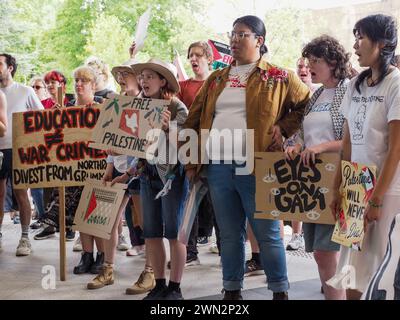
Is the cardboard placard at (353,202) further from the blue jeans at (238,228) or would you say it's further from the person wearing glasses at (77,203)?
the person wearing glasses at (77,203)

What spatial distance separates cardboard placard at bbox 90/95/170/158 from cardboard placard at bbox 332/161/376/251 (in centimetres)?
124

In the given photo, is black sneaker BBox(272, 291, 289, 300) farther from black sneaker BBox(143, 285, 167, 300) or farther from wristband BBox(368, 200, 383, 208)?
wristband BBox(368, 200, 383, 208)

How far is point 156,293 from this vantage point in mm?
3498

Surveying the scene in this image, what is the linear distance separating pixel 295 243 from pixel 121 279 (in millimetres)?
1791

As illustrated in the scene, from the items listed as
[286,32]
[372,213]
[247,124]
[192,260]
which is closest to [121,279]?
[192,260]

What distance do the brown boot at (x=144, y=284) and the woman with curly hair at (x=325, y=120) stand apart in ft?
4.32

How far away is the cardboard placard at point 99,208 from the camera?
12.5 ft

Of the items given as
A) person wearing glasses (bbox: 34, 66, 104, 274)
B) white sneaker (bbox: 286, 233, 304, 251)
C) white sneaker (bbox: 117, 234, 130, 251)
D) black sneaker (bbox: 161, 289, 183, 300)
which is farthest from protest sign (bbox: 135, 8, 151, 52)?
white sneaker (bbox: 286, 233, 304, 251)

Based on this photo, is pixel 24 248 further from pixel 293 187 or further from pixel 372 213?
pixel 372 213

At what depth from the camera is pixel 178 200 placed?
11.3ft

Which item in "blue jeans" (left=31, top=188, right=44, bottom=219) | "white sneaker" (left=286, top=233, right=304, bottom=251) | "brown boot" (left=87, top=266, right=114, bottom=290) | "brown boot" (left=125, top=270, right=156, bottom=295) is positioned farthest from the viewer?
"blue jeans" (left=31, top=188, right=44, bottom=219)

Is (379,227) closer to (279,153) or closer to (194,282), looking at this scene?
(279,153)

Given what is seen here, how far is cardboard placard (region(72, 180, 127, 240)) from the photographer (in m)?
3.82

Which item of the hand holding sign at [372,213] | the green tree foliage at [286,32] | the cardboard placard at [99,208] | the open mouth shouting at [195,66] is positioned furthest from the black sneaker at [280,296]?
the green tree foliage at [286,32]
